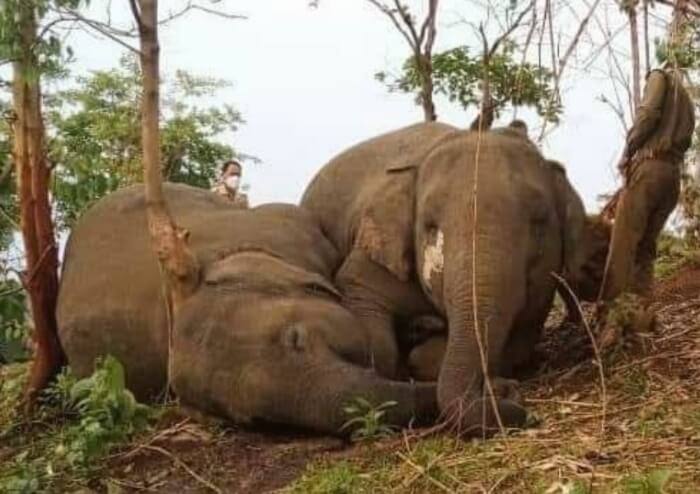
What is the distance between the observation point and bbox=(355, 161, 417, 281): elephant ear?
6809 mm

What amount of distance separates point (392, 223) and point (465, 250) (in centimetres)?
87

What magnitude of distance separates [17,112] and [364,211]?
210 cm

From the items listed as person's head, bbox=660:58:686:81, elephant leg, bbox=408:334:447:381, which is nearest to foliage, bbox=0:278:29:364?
elephant leg, bbox=408:334:447:381

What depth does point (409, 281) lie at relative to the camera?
688cm

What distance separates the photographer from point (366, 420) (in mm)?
5582

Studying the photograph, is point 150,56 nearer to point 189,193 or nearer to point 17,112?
point 17,112

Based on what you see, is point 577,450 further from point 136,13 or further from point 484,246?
point 136,13

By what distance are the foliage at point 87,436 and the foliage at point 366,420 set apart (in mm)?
Answer: 1068

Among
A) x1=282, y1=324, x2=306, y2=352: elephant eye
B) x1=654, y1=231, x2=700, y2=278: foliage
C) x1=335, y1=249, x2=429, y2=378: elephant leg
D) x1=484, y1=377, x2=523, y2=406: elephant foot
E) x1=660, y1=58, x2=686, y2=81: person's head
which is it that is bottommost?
x1=484, y1=377, x2=523, y2=406: elephant foot

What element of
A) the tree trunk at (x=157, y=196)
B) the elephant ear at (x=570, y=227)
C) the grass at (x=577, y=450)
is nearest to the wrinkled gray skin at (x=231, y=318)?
the tree trunk at (x=157, y=196)

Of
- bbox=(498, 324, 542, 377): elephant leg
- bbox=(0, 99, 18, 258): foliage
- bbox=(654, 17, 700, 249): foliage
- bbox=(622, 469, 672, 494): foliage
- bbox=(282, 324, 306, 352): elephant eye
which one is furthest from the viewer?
bbox=(0, 99, 18, 258): foliage

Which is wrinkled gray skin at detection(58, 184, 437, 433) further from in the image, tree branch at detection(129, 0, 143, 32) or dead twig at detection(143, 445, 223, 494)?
tree branch at detection(129, 0, 143, 32)

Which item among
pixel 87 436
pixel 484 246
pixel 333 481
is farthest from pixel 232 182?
pixel 333 481

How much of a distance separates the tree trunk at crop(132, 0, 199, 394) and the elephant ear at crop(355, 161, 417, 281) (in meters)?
0.94
